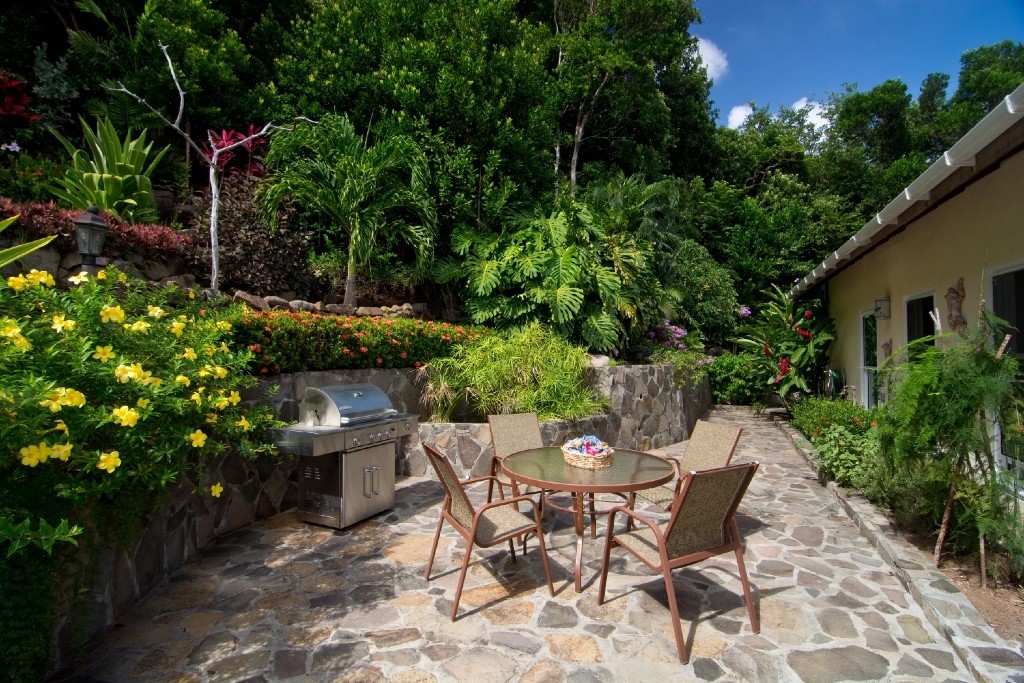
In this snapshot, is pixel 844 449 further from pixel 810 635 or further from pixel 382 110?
pixel 382 110

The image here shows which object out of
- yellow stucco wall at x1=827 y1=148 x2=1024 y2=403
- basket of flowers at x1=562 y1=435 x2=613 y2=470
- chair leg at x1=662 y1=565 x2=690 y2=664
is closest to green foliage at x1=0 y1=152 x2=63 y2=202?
basket of flowers at x1=562 y1=435 x2=613 y2=470

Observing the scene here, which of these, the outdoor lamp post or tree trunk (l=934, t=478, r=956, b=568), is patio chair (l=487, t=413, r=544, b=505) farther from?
the outdoor lamp post

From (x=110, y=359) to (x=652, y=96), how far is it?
1434cm

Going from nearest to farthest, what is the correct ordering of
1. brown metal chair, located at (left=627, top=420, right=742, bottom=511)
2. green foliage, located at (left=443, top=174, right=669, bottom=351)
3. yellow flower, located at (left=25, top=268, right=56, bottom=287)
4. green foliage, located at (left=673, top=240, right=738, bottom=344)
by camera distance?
yellow flower, located at (left=25, top=268, right=56, bottom=287) → brown metal chair, located at (left=627, top=420, right=742, bottom=511) → green foliage, located at (left=443, top=174, right=669, bottom=351) → green foliage, located at (left=673, top=240, right=738, bottom=344)

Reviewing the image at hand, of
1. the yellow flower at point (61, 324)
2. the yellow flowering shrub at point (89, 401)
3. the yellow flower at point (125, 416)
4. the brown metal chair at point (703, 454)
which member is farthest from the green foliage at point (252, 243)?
the brown metal chair at point (703, 454)

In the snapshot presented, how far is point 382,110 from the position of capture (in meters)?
9.24

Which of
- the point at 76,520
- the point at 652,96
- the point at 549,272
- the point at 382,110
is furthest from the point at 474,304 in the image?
the point at 652,96

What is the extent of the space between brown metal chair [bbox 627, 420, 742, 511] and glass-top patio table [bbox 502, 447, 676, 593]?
295 millimetres

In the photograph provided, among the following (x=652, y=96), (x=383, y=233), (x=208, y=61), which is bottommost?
(x=383, y=233)

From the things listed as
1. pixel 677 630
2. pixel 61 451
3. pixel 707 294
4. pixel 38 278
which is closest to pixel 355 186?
pixel 38 278

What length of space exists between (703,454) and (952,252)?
128 inches

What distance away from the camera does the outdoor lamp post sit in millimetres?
5410

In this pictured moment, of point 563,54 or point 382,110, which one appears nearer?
point 382,110

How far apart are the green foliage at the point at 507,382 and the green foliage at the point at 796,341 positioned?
18.2 feet
